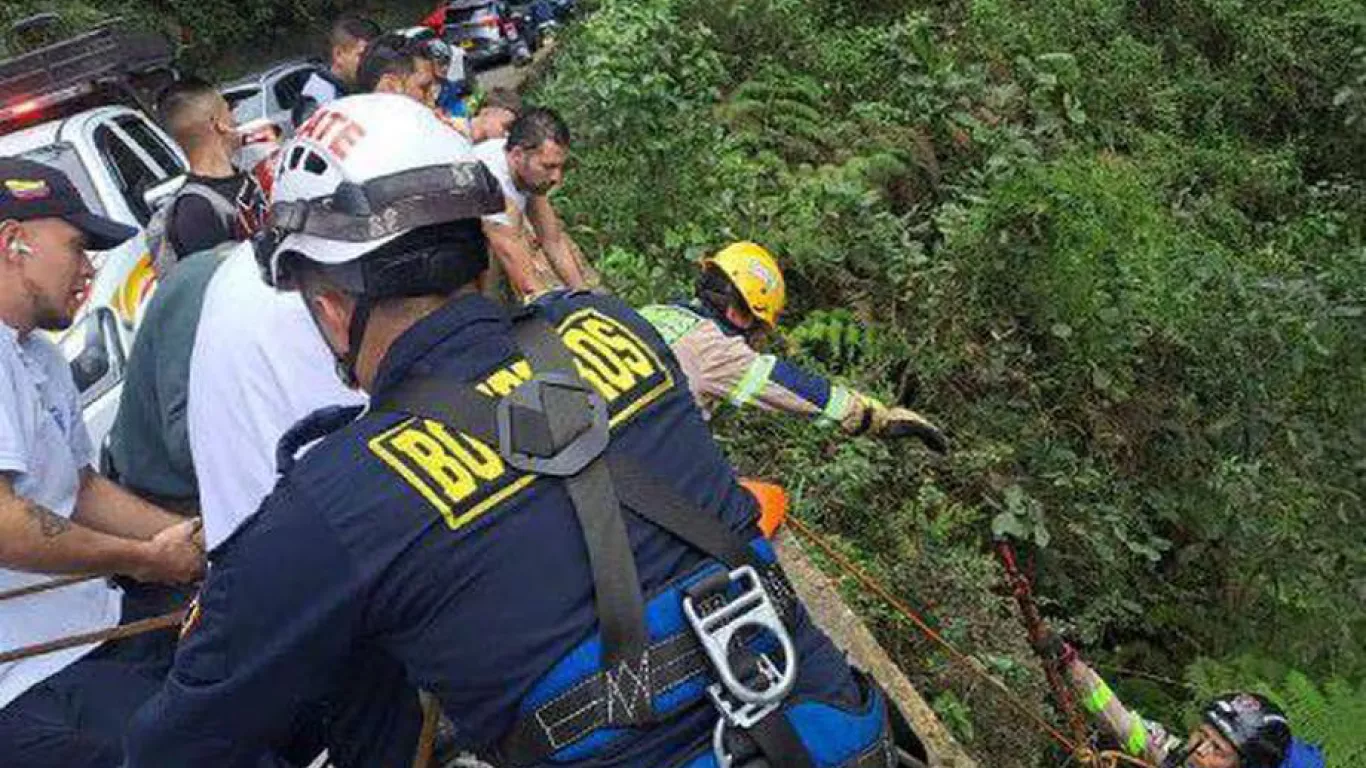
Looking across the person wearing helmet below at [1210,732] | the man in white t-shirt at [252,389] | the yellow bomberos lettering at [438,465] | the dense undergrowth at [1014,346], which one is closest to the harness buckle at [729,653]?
the yellow bomberos lettering at [438,465]

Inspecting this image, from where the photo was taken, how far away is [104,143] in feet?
24.3

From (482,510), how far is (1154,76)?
38.2 ft

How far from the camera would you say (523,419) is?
196 centimetres

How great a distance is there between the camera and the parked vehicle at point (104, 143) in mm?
6238

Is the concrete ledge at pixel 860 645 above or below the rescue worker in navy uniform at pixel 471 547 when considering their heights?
below

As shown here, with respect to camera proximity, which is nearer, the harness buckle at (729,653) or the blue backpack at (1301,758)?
the harness buckle at (729,653)

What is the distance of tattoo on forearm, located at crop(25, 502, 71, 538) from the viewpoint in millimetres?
2986

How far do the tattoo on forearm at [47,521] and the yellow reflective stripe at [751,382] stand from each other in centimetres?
246

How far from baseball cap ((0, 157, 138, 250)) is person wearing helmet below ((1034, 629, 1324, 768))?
3892 millimetres

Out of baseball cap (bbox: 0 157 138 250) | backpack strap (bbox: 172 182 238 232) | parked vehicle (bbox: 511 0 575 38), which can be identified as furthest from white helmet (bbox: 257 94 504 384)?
parked vehicle (bbox: 511 0 575 38)

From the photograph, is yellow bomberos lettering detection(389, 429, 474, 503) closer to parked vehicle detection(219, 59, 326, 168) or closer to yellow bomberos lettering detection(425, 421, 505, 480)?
yellow bomberos lettering detection(425, 421, 505, 480)

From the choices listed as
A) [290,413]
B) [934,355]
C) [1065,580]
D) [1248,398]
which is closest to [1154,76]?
[1248,398]

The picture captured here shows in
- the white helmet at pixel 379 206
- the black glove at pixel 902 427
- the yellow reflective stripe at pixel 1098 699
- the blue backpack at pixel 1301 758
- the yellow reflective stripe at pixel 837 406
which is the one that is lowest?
the blue backpack at pixel 1301 758

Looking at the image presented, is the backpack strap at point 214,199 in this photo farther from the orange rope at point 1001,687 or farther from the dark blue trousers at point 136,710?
the orange rope at point 1001,687
